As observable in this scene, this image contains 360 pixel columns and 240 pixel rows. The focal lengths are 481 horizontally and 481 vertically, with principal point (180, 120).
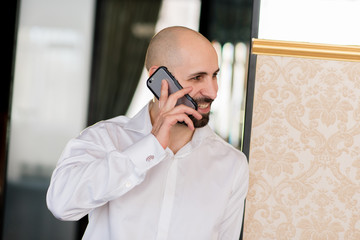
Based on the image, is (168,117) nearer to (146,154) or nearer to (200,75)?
(146,154)

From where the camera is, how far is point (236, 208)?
1774 millimetres

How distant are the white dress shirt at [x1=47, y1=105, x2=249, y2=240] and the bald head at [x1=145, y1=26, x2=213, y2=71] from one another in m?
0.21

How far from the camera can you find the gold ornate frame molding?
191 cm

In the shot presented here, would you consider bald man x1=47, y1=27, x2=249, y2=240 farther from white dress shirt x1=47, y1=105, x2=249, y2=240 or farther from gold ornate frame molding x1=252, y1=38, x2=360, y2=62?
gold ornate frame molding x1=252, y1=38, x2=360, y2=62

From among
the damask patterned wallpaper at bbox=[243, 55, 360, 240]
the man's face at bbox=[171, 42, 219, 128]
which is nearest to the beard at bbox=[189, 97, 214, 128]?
the man's face at bbox=[171, 42, 219, 128]

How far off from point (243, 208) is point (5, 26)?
343cm

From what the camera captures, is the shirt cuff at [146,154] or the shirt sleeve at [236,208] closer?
the shirt cuff at [146,154]

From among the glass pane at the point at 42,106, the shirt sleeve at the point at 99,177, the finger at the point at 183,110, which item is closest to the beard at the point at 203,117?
the finger at the point at 183,110


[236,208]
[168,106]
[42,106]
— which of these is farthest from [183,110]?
[42,106]

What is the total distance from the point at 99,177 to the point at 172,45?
22.4 inches

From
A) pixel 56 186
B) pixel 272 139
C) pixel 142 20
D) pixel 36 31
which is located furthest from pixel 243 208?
pixel 142 20

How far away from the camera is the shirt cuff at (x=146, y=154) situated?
1379mm

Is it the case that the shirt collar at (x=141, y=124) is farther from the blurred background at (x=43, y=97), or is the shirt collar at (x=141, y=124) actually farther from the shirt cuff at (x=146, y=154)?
the blurred background at (x=43, y=97)

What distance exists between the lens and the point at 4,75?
14.6 ft
